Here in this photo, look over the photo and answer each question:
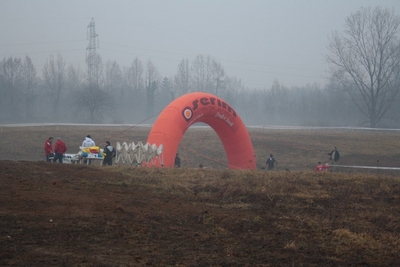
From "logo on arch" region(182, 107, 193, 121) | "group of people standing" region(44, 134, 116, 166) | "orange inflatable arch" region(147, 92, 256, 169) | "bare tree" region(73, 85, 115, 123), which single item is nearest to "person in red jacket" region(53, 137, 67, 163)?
"group of people standing" region(44, 134, 116, 166)

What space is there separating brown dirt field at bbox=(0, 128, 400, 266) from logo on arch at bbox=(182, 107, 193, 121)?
6.11m

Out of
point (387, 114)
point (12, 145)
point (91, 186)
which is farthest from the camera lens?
point (387, 114)

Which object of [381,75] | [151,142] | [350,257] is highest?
[381,75]

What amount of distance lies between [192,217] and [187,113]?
1225cm

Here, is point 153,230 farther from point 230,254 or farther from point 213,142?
point 213,142

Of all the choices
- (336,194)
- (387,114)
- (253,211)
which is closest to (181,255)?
(253,211)

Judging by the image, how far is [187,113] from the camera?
21156 millimetres

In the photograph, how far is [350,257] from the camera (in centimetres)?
736

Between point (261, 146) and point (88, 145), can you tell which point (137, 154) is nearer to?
point (88, 145)

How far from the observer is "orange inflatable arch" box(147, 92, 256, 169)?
67.1 feet

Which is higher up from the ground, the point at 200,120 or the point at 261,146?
the point at 200,120

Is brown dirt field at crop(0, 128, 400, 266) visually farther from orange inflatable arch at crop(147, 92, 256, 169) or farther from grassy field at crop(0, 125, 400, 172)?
grassy field at crop(0, 125, 400, 172)

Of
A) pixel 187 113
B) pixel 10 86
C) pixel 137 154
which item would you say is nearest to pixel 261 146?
pixel 187 113

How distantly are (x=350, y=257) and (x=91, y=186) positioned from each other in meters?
6.53
